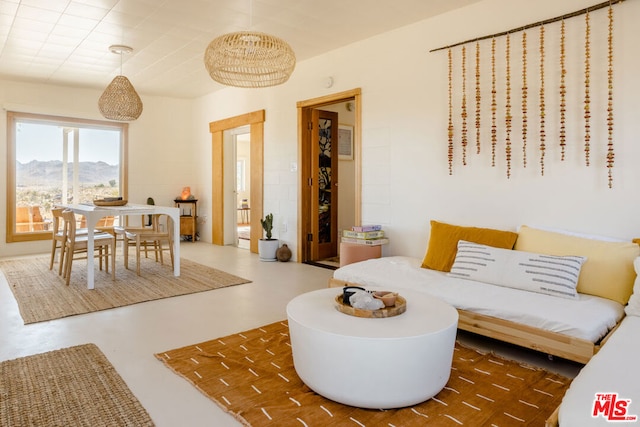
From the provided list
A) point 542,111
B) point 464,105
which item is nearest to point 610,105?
point 542,111

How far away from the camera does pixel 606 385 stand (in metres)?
1.33

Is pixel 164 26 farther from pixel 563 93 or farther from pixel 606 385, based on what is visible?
pixel 606 385

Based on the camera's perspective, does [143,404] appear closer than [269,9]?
Yes

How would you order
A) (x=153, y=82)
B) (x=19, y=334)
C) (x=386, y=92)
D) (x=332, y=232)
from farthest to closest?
(x=153, y=82) < (x=332, y=232) < (x=386, y=92) < (x=19, y=334)

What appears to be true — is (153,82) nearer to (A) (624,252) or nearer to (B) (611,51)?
(B) (611,51)

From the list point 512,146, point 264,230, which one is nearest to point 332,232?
point 264,230

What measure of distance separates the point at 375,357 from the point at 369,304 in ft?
1.10

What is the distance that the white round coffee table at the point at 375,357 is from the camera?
1.70m

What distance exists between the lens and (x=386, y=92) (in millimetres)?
4188

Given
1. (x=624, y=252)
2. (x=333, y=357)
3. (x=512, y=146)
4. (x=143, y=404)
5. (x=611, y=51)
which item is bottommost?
(x=143, y=404)

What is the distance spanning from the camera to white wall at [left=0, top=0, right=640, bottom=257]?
2762mm

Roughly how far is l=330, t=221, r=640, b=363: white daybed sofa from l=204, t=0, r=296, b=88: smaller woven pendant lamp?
5.91 feet

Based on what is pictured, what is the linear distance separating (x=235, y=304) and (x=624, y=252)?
9.17 feet

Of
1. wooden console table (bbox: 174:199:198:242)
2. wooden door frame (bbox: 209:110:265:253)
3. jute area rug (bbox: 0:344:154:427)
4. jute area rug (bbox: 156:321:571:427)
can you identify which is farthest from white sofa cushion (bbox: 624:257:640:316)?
wooden console table (bbox: 174:199:198:242)
